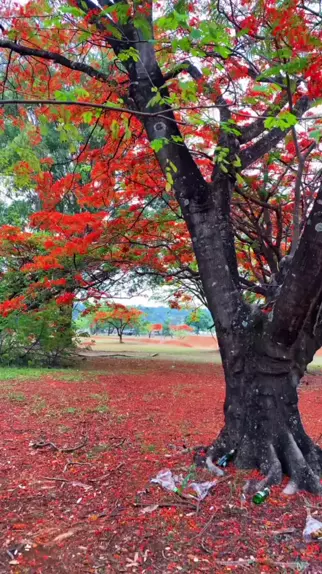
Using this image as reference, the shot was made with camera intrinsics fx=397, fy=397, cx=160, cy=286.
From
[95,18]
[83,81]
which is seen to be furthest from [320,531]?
[83,81]

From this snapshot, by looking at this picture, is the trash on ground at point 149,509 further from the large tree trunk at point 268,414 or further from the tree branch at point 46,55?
the tree branch at point 46,55

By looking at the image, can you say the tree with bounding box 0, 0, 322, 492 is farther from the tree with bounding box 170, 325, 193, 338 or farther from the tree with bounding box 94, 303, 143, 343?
the tree with bounding box 170, 325, 193, 338

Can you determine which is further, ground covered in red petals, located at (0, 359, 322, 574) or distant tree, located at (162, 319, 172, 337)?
distant tree, located at (162, 319, 172, 337)

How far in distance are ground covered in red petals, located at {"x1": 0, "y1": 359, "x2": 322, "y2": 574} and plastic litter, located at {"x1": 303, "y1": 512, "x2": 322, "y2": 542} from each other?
0.04 meters

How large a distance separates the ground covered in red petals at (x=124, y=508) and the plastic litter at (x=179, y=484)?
0.16ft

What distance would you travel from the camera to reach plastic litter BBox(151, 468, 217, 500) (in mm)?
2602

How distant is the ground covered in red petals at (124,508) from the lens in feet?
6.52

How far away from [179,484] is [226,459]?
0.40m

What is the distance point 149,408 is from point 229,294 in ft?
9.75

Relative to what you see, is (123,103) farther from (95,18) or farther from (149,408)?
(149,408)

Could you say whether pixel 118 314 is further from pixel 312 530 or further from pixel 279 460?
pixel 312 530

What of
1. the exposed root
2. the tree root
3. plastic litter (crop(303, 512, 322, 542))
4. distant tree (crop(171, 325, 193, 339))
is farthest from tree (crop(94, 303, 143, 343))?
plastic litter (crop(303, 512, 322, 542))

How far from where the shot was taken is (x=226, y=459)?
289cm

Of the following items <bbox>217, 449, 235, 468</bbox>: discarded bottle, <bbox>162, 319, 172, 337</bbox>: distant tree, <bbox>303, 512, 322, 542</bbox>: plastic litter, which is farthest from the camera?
<bbox>162, 319, 172, 337</bbox>: distant tree
